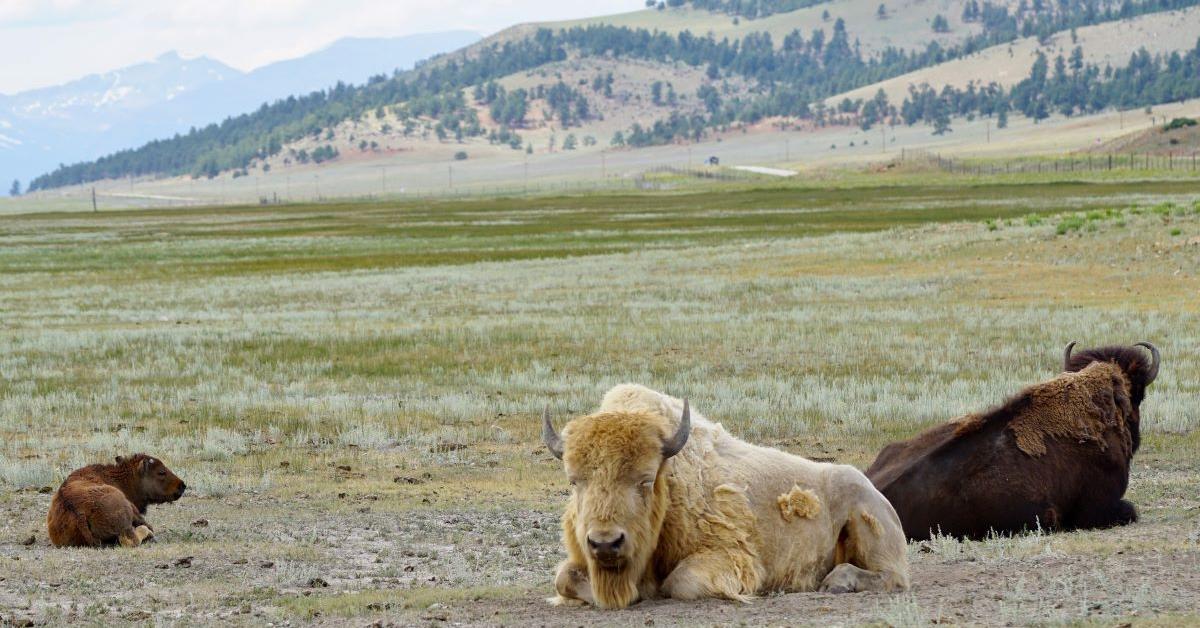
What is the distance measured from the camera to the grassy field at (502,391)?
32.3 feet

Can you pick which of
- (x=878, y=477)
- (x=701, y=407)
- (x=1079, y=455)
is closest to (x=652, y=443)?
(x=878, y=477)

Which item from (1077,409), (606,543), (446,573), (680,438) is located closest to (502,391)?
(446,573)

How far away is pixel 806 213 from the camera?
3568 inches

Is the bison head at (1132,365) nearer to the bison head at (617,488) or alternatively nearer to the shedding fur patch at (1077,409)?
the shedding fur patch at (1077,409)

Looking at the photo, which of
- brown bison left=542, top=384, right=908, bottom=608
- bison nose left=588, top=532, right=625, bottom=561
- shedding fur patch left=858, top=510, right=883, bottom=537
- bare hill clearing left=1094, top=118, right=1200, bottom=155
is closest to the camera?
bison nose left=588, top=532, right=625, bottom=561

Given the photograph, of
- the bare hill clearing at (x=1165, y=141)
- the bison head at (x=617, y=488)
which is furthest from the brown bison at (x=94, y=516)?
the bare hill clearing at (x=1165, y=141)

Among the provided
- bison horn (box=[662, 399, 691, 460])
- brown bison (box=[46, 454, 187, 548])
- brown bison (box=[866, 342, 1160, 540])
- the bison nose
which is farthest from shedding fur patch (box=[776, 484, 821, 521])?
brown bison (box=[46, 454, 187, 548])

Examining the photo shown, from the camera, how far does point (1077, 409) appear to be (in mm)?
12531

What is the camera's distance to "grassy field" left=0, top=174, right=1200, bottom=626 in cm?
984

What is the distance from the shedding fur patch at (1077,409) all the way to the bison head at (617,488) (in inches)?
170

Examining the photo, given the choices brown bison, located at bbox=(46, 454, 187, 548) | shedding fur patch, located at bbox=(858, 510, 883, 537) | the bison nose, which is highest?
the bison nose

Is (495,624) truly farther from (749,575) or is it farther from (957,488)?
(957,488)

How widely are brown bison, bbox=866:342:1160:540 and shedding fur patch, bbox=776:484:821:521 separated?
227 centimetres

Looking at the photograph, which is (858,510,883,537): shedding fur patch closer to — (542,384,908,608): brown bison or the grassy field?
(542,384,908,608): brown bison
